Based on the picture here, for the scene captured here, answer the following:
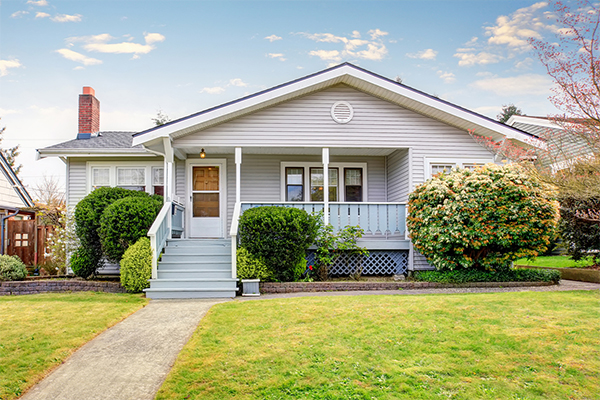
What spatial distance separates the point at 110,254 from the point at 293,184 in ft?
18.6

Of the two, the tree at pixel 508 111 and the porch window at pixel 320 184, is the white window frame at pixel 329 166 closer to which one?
the porch window at pixel 320 184

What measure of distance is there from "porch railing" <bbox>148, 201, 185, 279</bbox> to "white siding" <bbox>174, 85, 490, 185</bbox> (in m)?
1.75

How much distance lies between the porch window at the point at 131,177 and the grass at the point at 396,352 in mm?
7244

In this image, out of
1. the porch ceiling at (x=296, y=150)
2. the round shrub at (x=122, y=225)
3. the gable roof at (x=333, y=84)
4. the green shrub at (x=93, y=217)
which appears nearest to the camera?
the round shrub at (x=122, y=225)

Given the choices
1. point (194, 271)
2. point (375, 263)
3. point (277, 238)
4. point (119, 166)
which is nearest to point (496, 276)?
point (375, 263)

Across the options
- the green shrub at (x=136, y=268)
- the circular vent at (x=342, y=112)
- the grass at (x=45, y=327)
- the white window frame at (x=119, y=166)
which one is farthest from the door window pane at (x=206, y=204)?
the circular vent at (x=342, y=112)

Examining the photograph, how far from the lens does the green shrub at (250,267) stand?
9695 mm

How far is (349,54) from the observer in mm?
21000

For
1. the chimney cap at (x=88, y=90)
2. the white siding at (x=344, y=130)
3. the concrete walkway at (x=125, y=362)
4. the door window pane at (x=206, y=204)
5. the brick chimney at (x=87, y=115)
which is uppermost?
the chimney cap at (x=88, y=90)

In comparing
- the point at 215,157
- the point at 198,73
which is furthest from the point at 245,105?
the point at 198,73

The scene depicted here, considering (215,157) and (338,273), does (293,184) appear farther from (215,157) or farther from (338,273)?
(338,273)

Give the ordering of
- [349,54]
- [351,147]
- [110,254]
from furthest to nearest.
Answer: [349,54] < [351,147] < [110,254]

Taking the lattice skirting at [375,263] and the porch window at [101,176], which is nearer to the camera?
the lattice skirting at [375,263]

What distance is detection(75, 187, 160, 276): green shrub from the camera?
10734 millimetres
